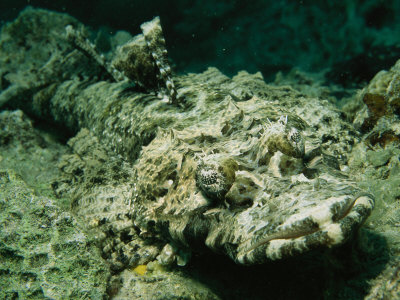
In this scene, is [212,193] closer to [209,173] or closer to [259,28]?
[209,173]

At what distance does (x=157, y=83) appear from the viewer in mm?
4828

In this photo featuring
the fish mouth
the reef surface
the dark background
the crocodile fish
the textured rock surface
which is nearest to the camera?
the fish mouth

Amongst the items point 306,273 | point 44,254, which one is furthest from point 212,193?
point 44,254

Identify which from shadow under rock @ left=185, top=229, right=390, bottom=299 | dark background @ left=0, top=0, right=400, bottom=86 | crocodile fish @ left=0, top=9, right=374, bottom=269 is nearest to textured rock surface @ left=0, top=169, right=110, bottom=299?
crocodile fish @ left=0, top=9, right=374, bottom=269

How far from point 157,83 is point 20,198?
9.11 feet

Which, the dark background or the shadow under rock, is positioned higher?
the dark background

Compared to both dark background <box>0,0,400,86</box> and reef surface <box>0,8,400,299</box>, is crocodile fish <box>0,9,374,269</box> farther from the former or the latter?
dark background <box>0,0,400,86</box>

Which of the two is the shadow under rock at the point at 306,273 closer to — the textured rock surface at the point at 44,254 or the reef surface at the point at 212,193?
the reef surface at the point at 212,193

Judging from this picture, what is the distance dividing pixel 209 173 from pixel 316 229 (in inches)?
39.9

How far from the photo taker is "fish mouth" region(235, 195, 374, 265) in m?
1.73

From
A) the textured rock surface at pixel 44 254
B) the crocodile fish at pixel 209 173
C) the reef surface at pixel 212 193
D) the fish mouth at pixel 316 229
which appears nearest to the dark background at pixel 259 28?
the crocodile fish at pixel 209 173

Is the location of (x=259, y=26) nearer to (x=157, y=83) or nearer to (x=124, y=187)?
(x=157, y=83)

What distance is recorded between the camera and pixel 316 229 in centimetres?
179

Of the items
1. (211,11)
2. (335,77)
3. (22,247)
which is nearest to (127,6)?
(211,11)
